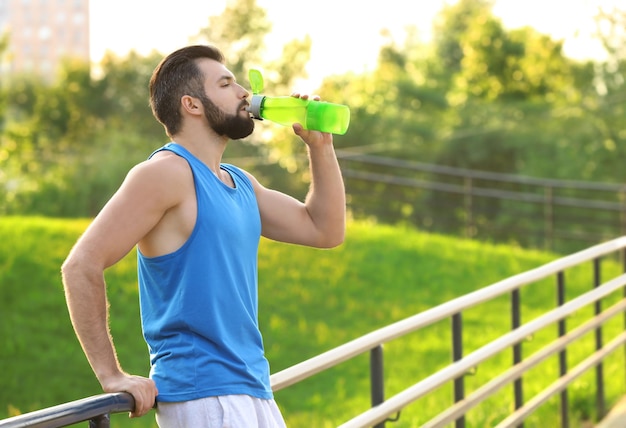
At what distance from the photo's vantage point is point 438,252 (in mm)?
13555

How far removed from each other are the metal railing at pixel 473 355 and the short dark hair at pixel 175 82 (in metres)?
0.66

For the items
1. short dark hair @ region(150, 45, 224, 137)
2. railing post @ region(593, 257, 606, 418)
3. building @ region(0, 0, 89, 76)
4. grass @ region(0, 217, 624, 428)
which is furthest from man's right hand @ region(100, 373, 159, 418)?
building @ region(0, 0, 89, 76)

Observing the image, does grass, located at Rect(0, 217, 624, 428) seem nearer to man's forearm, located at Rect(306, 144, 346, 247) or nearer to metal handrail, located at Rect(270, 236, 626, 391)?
metal handrail, located at Rect(270, 236, 626, 391)

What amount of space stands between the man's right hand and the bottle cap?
630 mm

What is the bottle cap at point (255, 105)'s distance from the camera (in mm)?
2609

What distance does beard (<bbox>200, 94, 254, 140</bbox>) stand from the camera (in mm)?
2590

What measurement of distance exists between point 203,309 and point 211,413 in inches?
8.2

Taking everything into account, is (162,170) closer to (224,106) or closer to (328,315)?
(224,106)

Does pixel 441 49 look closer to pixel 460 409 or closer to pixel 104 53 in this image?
pixel 104 53

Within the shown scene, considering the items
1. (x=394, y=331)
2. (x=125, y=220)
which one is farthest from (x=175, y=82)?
(x=394, y=331)

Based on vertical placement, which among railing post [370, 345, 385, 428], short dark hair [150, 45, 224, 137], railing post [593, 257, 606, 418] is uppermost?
short dark hair [150, 45, 224, 137]

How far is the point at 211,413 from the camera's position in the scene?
2416 mm

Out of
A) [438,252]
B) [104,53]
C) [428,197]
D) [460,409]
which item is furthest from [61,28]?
[460,409]

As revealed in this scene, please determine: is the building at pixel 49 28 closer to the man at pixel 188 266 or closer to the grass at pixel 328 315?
the grass at pixel 328 315
